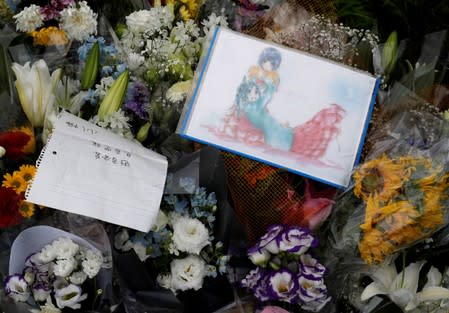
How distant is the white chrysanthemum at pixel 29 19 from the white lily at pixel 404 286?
0.93 meters

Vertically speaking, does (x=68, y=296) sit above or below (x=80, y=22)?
below

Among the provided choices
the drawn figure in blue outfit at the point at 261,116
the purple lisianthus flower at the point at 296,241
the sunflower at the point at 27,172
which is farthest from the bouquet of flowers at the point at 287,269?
the sunflower at the point at 27,172

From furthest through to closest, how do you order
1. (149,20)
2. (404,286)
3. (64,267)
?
(149,20)
(404,286)
(64,267)

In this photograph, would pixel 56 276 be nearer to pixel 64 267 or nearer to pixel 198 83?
pixel 64 267

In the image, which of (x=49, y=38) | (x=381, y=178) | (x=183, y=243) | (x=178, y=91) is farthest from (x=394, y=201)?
(x=49, y=38)

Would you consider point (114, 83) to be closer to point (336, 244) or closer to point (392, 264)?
point (336, 244)

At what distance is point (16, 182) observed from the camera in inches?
40.3

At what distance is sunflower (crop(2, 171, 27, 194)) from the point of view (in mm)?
1019

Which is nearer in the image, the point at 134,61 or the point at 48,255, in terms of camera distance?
the point at 48,255

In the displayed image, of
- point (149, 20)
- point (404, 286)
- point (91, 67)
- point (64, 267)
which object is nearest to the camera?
point (64, 267)

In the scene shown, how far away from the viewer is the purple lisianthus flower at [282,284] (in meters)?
1.01

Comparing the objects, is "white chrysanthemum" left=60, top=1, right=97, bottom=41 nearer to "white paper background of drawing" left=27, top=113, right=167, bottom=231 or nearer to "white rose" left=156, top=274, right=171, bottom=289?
"white paper background of drawing" left=27, top=113, right=167, bottom=231

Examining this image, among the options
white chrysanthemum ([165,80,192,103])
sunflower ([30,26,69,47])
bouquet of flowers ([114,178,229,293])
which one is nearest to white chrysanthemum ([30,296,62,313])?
bouquet of flowers ([114,178,229,293])

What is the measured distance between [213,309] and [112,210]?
0.30 metres
